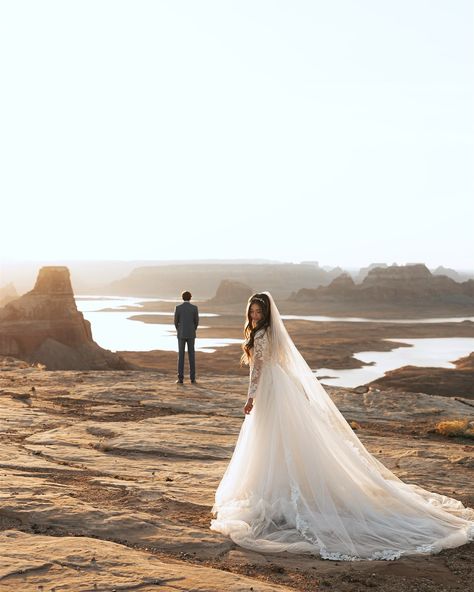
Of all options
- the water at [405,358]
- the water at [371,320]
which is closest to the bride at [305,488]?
the water at [405,358]

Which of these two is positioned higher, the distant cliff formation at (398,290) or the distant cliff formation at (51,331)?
the distant cliff formation at (398,290)

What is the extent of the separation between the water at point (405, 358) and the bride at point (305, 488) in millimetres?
33354

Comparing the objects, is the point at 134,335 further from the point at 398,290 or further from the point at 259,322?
the point at 259,322

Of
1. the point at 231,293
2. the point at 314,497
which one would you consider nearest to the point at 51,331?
the point at 314,497

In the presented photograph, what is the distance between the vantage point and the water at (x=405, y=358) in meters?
45.9

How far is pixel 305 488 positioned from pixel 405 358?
5570 cm

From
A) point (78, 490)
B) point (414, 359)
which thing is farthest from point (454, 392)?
point (78, 490)

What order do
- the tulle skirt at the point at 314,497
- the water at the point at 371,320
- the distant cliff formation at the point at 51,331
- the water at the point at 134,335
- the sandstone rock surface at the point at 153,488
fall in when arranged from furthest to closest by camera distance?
1. the water at the point at 371,320
2. the water at the point at 134,335
3. the distant cliff formation at the point at 51,331
4. the tulle skirt at the point at 314,497
5. the sandstone rock surface at the point at 153,488

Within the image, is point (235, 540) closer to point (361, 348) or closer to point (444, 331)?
point (361, 348)

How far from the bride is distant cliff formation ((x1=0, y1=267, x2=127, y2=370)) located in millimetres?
38045

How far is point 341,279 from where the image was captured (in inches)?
5271

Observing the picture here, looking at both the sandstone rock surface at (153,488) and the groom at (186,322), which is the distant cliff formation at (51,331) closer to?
the groom at (186,322)

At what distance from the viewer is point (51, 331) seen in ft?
151

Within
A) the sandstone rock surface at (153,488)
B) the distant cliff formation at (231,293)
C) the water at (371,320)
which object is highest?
the distant cliff formation at (231,293)
